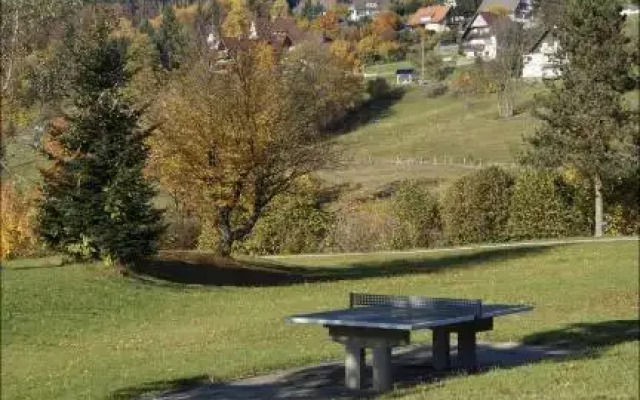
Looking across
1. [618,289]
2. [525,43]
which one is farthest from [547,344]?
[525,43]

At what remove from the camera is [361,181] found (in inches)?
2297

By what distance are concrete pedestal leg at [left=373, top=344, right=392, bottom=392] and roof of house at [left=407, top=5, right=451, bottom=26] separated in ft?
351

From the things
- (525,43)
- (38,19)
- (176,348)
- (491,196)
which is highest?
(525,43)

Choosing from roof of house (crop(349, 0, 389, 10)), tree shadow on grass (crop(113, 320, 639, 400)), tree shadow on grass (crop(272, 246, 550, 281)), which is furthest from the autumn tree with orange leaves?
roof of house (crop(349, 0, 389, 10))

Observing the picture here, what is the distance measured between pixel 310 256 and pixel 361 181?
19.9m

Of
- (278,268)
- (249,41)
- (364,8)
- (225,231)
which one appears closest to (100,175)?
(225,231)

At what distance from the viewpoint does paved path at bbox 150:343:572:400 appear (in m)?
12.5

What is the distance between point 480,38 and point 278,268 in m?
84.8

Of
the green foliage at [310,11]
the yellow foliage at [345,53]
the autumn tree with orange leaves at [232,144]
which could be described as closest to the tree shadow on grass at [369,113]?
the yellow foliage at [345,53]

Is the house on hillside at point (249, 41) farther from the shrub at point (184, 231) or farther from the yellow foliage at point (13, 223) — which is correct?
the yellow foliage at point (13, 223)

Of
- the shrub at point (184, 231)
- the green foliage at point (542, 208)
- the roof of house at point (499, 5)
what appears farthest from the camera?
the roof of house at point (499, 5)

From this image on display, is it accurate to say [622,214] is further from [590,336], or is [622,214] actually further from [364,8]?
[364,8]

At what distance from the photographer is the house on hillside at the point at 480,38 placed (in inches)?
4295

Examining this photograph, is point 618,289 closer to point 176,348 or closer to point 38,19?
point 176,348
